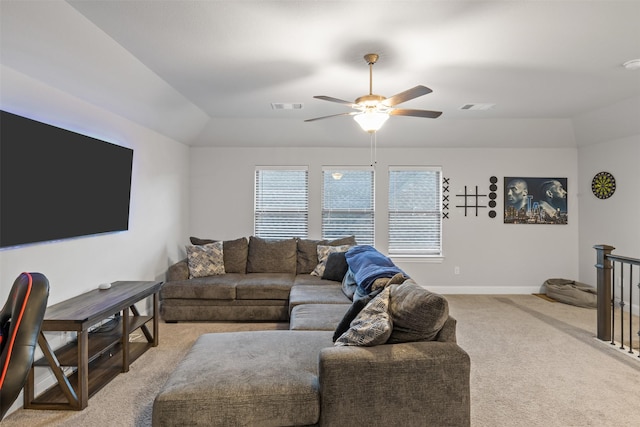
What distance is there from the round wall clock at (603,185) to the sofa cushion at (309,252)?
372cm

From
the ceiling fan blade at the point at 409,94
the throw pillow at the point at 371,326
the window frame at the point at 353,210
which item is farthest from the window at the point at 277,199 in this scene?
the throw pillow at the point at 371,326

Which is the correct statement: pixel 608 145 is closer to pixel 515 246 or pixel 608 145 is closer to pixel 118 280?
pixel 515 246

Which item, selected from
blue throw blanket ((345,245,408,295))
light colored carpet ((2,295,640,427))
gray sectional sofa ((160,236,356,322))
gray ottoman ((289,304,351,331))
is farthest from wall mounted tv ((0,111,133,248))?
blue throw blanket ((345,245,408,295))

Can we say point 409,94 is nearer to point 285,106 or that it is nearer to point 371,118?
point 371,118

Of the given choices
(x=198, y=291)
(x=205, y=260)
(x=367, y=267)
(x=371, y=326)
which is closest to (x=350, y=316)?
(x=371, y=326)

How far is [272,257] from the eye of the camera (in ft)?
17.2

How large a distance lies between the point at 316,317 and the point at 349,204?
10.3 ft

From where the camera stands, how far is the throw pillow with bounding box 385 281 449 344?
2.00 metres

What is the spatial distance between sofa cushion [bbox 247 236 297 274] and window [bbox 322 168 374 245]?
100 centimetres

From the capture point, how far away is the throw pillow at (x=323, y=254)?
196 inches

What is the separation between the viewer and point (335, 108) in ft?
15.7

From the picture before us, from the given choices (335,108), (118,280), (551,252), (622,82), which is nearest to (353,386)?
(118,280)

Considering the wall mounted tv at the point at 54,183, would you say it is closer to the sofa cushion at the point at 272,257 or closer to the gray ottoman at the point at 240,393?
the gray ottoman at the point at 240,393

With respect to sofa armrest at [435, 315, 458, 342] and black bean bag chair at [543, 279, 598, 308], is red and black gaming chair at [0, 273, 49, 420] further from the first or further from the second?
black bean bag chair at [543, 279, 598, 308]
